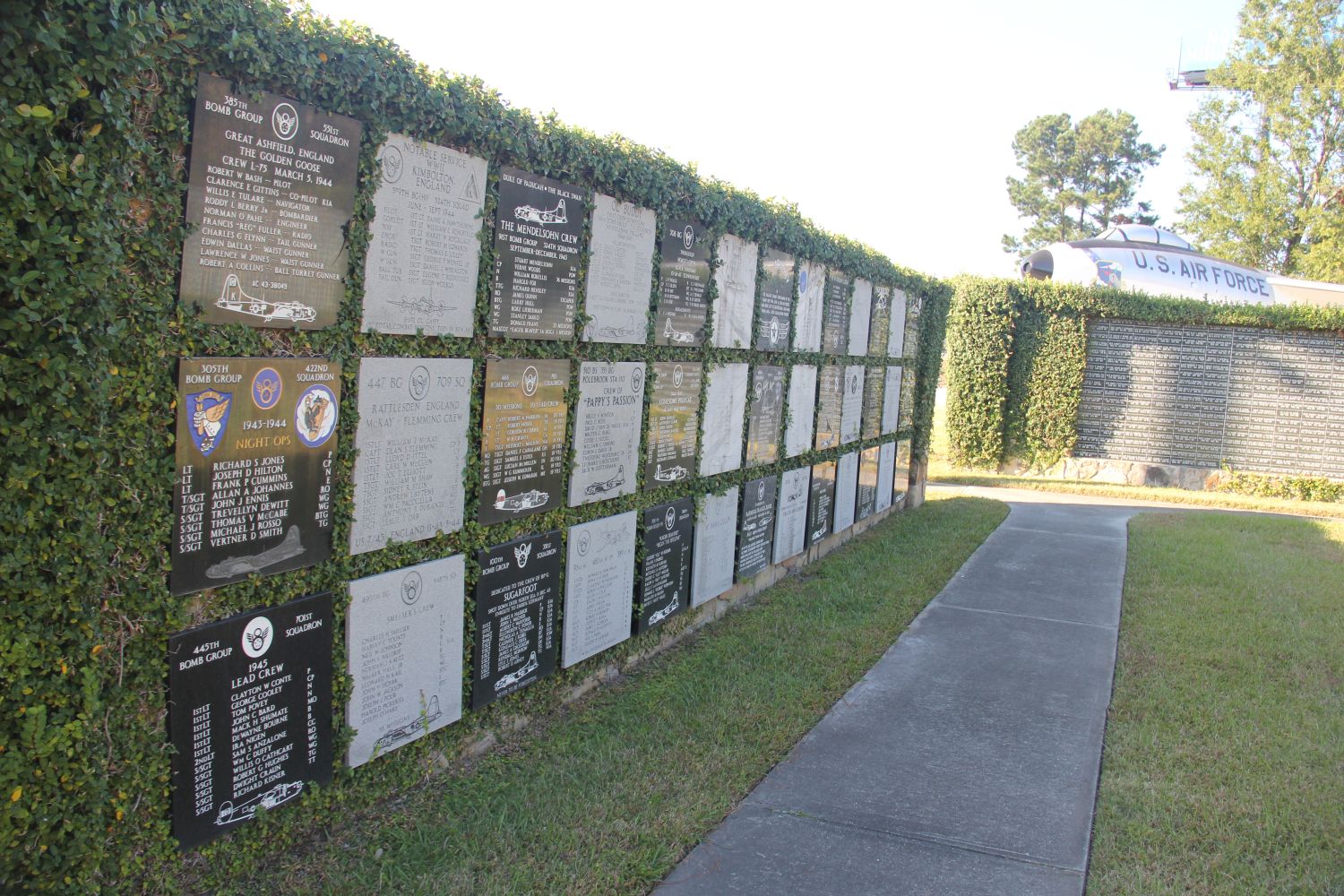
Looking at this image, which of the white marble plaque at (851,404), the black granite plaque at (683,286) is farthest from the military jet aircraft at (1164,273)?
the black granite plaque at (683,286)

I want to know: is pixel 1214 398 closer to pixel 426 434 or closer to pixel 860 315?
pixel 860 315

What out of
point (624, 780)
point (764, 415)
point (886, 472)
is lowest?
point (624, 780)

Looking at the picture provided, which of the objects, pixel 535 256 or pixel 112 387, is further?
pixel 535 256

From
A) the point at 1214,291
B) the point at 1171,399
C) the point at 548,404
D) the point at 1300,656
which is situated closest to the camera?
the point at 548,404

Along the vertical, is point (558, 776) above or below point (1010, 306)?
below

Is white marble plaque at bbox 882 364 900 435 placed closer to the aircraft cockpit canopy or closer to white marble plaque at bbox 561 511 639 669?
white marble plaque at bbox 561 511 639 669

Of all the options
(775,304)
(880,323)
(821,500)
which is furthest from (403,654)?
(880,323)

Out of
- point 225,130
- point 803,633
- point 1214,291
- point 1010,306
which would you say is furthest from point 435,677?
point 1214,291

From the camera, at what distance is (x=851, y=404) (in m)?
8.66

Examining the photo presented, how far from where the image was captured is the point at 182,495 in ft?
8.54

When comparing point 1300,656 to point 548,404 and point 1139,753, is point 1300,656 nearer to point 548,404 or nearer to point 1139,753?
point 1139,753

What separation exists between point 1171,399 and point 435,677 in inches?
551

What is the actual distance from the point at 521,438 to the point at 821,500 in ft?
14.7

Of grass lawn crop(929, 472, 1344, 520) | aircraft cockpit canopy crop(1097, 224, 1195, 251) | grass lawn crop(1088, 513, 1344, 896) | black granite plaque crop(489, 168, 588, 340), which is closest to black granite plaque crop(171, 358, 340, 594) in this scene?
black granite plaque crop(489, 168, 588, 340)
